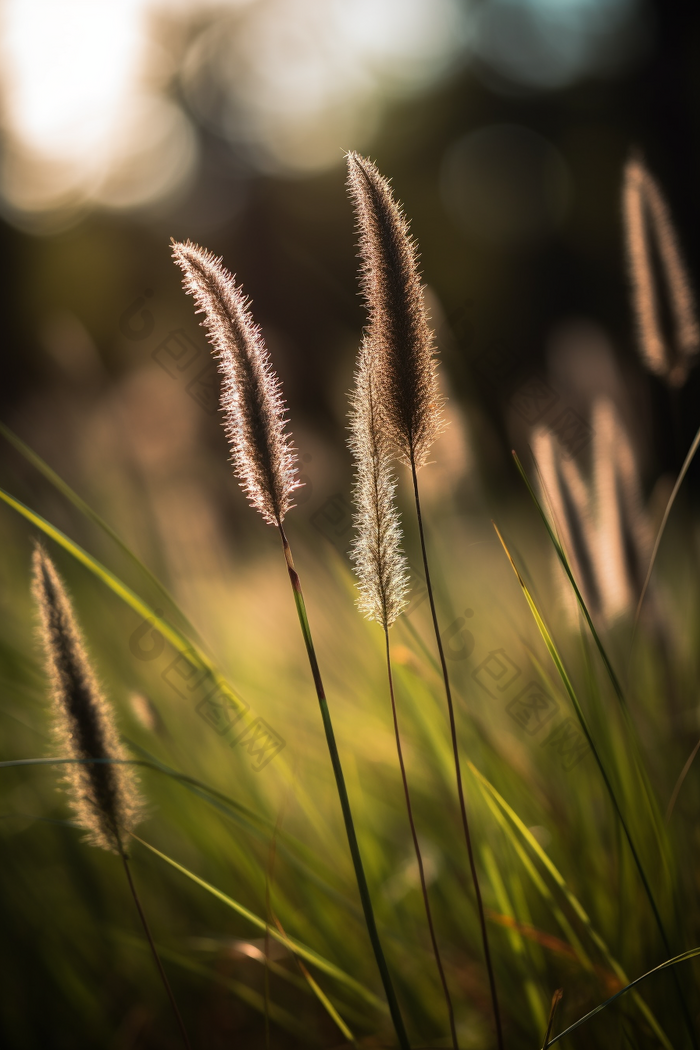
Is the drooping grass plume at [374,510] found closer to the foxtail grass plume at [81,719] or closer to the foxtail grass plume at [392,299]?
the foxtail grass plume at [392,299]

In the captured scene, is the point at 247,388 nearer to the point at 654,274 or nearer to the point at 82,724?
the point at 82,724

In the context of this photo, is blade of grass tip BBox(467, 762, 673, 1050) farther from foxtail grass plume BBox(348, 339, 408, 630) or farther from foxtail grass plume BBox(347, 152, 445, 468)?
foxtail grass plume BBox(347, 152, 445, 468)

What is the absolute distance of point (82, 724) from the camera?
2.06 ft

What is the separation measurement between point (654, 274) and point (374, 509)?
0.69 metres

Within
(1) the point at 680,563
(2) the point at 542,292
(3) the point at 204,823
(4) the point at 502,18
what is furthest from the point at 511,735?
(4) the point at 502,18

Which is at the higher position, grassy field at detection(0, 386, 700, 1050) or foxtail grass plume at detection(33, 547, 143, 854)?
foxtail grass plume at detection(33, 547, 143, 854)

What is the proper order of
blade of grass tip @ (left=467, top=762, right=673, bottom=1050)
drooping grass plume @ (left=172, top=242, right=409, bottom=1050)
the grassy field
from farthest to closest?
1. the grassy field
2. blade of grass tip @ (left=467, top=762, right=673, bottom=1050)
3. drooping grass plume @ (left=172, top=242, right=409, bottom=1050)

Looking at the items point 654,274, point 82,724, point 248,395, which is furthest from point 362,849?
point 654,274

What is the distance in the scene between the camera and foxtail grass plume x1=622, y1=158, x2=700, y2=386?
3.11ft

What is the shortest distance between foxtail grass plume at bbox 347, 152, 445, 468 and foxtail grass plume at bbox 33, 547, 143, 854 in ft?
1.28

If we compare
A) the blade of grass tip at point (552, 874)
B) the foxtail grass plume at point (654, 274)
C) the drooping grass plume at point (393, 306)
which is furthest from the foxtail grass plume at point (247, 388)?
the foxtail grass plume at point (654, 274)

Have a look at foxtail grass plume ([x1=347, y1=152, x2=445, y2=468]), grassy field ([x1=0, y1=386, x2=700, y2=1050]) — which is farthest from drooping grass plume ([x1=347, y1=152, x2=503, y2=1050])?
grassy field ([x1=0, y1=386, x2=700, y2=1050])

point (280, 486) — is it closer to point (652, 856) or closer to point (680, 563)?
point (652, 856)

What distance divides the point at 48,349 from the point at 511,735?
1856 mm
